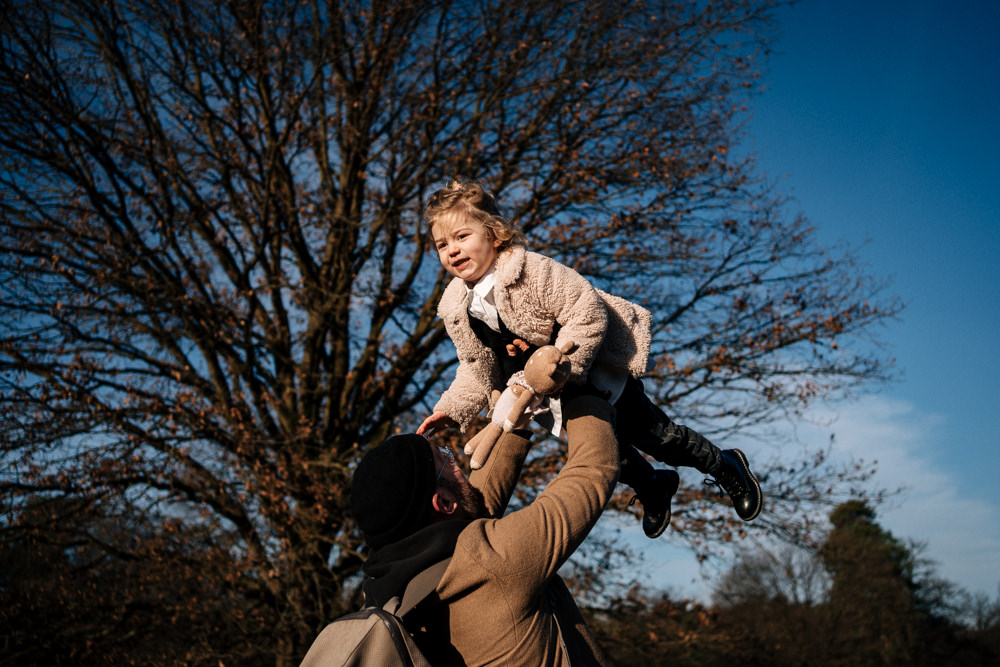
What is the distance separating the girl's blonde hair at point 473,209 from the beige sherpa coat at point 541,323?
0.07m

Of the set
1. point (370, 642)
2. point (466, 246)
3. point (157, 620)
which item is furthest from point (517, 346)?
point (157, 620)

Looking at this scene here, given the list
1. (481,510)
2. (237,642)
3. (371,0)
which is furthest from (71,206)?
(481,510)

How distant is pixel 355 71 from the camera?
30.9 feet

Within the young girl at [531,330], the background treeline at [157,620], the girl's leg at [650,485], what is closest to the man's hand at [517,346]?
the young girl at [531,330]

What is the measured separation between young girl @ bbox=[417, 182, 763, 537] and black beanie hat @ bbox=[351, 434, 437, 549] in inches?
13.2

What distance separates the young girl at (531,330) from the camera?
7.50 feet

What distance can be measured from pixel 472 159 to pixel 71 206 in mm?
4349

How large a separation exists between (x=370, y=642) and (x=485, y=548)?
36cm

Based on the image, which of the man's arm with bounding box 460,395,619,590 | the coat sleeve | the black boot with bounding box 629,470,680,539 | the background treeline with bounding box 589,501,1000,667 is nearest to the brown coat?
the man's arm with bounding box 460,395,619,590

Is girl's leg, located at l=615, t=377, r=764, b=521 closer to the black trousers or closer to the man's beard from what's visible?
the black trousers

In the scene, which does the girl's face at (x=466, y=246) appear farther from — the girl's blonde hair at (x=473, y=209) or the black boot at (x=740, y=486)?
the black boot at (x=740, y=486)

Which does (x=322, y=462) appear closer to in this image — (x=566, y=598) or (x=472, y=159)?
(x=472, y=159)

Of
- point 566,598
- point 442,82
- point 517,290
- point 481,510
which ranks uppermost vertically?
point 442,82

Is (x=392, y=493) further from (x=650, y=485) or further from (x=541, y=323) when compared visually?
(x=650, y=485)
